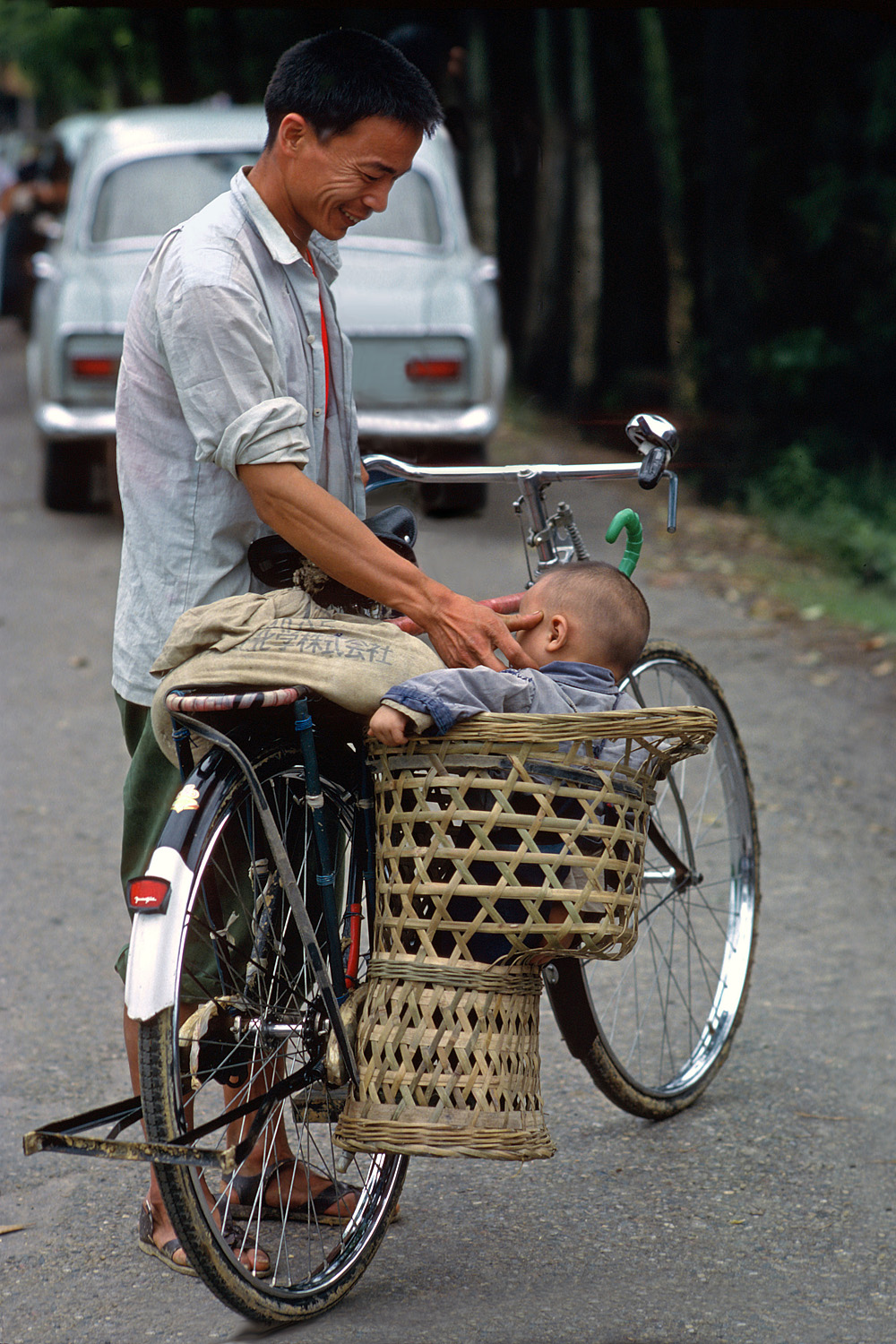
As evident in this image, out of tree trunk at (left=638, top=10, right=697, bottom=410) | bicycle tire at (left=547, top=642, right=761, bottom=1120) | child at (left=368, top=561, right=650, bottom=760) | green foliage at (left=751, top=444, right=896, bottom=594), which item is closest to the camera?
child at (left=368, top=561, right=650, bottom=760)

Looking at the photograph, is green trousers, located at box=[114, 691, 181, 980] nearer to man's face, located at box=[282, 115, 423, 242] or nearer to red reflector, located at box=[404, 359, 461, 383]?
man's face, located at box=[282, 115, 423, 242]

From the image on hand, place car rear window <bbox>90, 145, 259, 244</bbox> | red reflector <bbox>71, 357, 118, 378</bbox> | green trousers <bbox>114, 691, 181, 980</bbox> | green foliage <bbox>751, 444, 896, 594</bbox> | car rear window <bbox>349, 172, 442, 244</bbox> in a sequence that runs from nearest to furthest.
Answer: green trousers <bbox>114, 691, 181, 980</bbox>, red reflector <bbox>71, 357, 118, 378</bbox>, car rear window <bbox>90, 145, 259, 244</bbox>, car rear window <bbox>349, 172, 442, 244</bbox>, green foliage <bbox>751, 444, 896, 594</bbox>

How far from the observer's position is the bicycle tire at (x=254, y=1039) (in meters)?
2.15

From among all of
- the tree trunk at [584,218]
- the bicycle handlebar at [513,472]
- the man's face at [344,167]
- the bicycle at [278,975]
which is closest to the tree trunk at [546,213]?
the tree trunk at [584,218]

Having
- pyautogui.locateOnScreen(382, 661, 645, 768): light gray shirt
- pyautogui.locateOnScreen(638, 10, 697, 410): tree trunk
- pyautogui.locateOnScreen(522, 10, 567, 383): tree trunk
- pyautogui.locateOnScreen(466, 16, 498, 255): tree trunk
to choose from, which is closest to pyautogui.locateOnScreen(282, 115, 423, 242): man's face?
pyautogui.locateOnScreen(382, 661, 645, 768): light gray shirt

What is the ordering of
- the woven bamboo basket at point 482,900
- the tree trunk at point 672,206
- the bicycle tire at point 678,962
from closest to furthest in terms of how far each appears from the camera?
1. the woven bamboo basket at point 482,900
2. the bicycle tire at point 678,962
3. the tree trunk at point 672,206

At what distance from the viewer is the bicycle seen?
7.03 feet

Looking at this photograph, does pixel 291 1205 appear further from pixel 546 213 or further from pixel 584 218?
pixel 546 213

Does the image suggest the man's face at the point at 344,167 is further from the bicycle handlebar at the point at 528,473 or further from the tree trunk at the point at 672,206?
the tree trunk at the point at 672,206

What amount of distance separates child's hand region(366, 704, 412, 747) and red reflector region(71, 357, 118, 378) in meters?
5.72

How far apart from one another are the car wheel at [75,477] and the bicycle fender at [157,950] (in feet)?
20.7

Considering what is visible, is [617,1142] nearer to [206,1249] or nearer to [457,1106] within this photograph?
[457,1106]

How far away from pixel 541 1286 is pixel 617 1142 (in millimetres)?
593

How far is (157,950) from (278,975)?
0.37 metres
